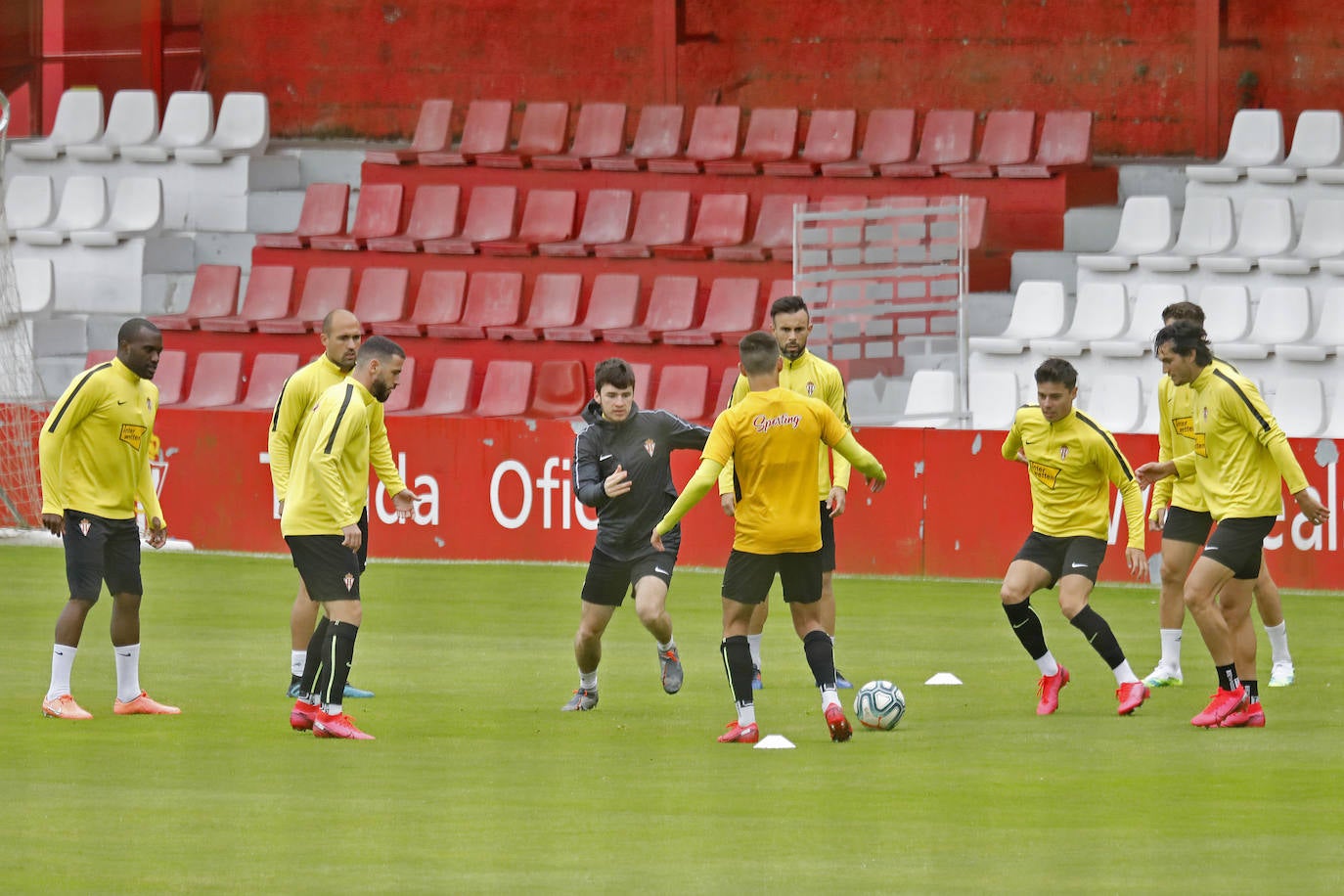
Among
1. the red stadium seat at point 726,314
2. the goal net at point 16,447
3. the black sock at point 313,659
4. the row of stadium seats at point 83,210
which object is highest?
the row of stadium seats at point 83,210

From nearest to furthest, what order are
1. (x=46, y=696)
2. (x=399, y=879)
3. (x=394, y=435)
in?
(x=399, y=879)
(x=46, y=696)
(x=394, y=435)

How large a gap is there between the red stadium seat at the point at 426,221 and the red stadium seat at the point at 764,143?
287 cm

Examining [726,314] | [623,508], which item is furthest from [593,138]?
[623,508]

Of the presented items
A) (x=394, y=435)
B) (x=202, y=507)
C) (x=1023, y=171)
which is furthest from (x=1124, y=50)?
(x=202, y=507)

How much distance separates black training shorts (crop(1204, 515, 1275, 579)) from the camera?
36.2 ft

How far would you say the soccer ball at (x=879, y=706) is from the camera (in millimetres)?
10977

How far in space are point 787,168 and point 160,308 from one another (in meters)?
7.42

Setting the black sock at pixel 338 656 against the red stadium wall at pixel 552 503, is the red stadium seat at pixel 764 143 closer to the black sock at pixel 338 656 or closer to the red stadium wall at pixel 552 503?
the red stadium wall at pixel 552 503

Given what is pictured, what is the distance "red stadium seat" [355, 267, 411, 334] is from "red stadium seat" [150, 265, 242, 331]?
148 centimetres

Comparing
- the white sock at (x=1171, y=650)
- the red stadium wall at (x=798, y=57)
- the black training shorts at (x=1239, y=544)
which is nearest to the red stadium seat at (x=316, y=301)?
the red stadium wall at (x=798, y=57)

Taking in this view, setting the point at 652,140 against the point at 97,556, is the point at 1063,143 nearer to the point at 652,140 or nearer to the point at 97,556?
the point at 652,140

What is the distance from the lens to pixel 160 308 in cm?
2603

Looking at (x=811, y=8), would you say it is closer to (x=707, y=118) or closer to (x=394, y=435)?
(x=707, y=118)

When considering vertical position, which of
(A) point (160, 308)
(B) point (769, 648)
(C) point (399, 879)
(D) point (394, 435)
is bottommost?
(C) point (399, 879)
